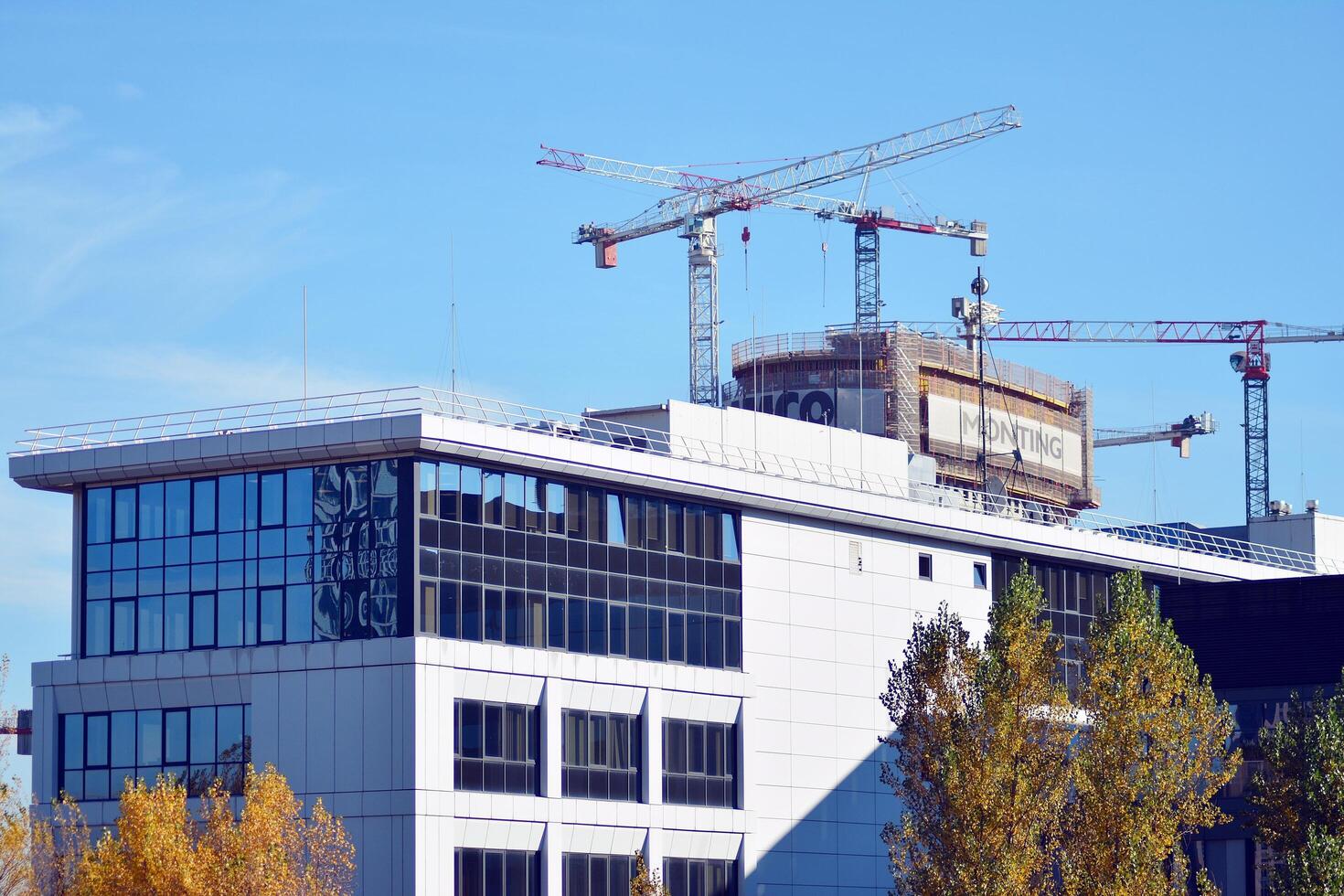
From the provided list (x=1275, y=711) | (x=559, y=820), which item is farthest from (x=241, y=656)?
(x=1275, y=711)

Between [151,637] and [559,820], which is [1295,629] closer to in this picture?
[559,820]

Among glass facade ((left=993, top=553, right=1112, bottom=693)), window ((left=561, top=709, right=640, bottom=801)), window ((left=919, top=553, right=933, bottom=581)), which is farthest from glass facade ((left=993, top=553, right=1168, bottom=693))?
window ((left=561, top=709, right=640, bottom=801))

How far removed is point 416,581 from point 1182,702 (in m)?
22.6

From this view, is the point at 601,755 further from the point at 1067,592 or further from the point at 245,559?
the point at 1067,592

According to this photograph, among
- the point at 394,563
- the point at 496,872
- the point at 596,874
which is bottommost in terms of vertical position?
the point at 596,874

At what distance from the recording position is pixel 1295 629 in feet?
252

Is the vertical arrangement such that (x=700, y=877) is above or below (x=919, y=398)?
below

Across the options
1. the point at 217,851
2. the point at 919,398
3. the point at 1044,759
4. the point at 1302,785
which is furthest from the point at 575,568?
the point at 919,398

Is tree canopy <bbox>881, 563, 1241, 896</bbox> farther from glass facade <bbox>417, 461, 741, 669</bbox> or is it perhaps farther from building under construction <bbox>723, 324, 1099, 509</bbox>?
building under construction <bbox>723, 324, 1099, 509</bbox>

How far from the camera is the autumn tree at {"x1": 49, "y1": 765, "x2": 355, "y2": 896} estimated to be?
56594 millimetres

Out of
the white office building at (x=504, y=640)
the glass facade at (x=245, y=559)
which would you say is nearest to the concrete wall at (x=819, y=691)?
the white office building at (x=504, y=640)

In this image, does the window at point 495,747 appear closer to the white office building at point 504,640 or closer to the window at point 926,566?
the white office building at point 504,640

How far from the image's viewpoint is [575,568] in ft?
226

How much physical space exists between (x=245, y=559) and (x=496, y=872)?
12.2m
